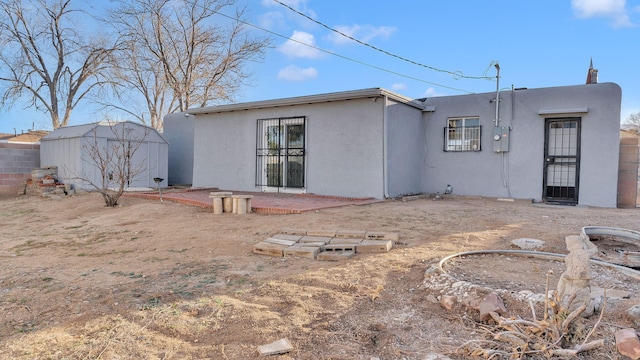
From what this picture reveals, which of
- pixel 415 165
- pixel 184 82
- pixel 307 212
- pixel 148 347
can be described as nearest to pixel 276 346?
pixel 148 347

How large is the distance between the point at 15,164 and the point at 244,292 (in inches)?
527

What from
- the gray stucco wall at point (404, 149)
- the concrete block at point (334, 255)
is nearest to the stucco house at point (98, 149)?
the gray stucco wall at point (404, 149)

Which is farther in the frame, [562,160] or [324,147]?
[324,147]

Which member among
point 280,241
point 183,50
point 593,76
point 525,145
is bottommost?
point 280,241

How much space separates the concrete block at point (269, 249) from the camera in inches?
160

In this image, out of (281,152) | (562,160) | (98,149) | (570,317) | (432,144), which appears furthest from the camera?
(98,149)

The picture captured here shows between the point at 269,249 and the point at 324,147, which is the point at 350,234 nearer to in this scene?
the point at 269,249

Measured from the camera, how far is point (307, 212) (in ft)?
21.5

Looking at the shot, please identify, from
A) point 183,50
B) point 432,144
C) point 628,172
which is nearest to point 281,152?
point 432,144

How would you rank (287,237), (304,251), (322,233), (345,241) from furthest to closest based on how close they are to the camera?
1. (322,233)
2. (287,237)
3. (345,241)
4. (304,251)

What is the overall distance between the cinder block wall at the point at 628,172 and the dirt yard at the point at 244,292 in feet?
11.1

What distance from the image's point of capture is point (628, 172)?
816cm

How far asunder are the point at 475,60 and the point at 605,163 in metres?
5.19

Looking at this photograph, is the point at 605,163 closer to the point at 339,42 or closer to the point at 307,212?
the point at 307,212
